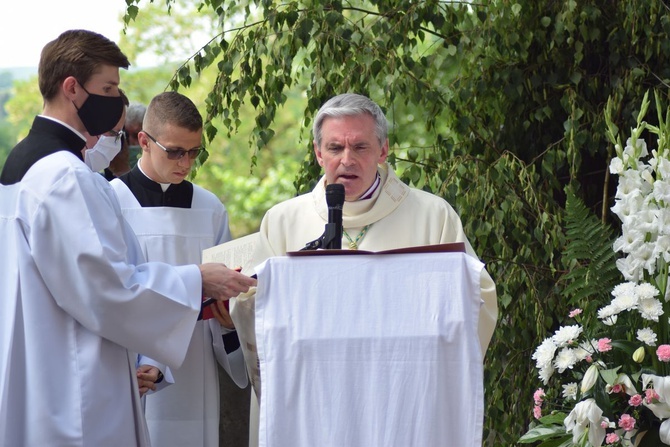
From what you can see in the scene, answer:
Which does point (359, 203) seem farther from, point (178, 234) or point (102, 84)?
point (102, 84)

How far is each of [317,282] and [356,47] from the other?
2.43 meters

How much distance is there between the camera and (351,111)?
14.2 ft

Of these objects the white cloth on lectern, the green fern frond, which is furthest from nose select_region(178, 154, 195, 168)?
the green fern frond

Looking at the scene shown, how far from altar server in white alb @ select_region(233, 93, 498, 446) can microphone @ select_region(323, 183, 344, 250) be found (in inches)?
28.5

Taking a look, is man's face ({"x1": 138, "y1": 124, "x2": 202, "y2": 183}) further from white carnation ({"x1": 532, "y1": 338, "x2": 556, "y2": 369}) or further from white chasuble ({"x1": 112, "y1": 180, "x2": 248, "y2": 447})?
white carnation ({"x1": 532, "y1": 338, "x2": 556, "y2": 369})

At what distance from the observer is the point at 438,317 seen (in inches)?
141

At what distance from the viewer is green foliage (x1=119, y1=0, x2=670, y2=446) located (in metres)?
5.73

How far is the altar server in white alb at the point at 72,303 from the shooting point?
375cm

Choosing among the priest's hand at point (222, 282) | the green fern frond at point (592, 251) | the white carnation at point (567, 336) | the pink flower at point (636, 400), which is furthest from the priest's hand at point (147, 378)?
the pink flower at point (636, 400)

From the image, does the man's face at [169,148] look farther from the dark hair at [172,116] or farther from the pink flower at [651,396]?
the pink flower at [651,396]

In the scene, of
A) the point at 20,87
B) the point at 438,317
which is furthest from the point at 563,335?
the point at 20,87

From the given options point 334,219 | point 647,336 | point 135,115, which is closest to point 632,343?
point 647,336

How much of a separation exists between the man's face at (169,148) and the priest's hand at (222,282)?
2.96ft

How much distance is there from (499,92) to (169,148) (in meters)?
2.23
